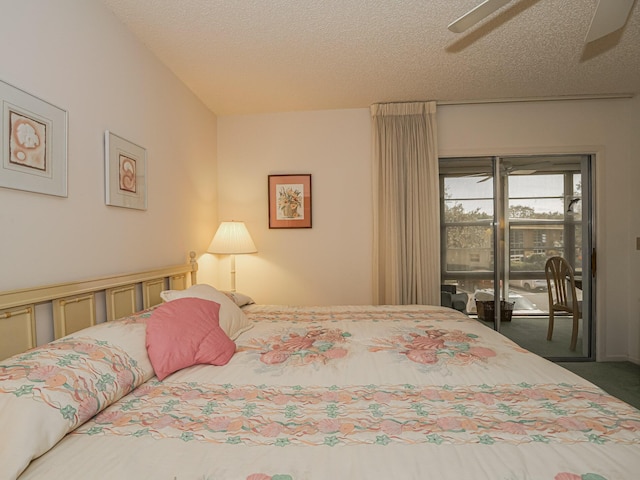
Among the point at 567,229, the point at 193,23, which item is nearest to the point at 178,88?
the point at 193,23

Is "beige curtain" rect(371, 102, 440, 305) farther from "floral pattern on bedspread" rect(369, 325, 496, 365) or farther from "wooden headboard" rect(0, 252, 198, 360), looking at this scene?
"wooden headboard" rect(0, 252, 198, 360)

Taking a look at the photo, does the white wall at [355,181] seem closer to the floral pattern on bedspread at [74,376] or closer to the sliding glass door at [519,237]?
the sliding glass door at [519,237]

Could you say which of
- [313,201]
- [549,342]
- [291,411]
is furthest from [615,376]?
[291,411]

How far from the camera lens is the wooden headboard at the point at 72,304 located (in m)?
1.32

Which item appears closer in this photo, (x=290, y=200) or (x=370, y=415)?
(x=370, y=415)

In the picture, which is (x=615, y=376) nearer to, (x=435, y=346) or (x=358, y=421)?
(x=435, y=346)

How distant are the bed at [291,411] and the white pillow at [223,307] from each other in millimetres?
202

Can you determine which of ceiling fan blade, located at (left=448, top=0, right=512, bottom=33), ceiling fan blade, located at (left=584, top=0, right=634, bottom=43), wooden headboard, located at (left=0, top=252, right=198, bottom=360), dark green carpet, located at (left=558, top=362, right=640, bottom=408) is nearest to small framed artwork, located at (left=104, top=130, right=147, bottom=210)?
wooden headboard, located at (left=0, top=252, right=198, bottom=360)

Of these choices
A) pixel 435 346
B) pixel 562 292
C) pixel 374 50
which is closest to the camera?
pixel 435 346

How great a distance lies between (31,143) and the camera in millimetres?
1459

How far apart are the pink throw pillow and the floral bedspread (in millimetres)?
50

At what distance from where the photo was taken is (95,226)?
1848 millimetres

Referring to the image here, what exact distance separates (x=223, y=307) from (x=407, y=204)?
2113 mm

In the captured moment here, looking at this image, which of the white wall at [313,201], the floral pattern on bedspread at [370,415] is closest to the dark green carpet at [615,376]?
the white wall at [313,201]
